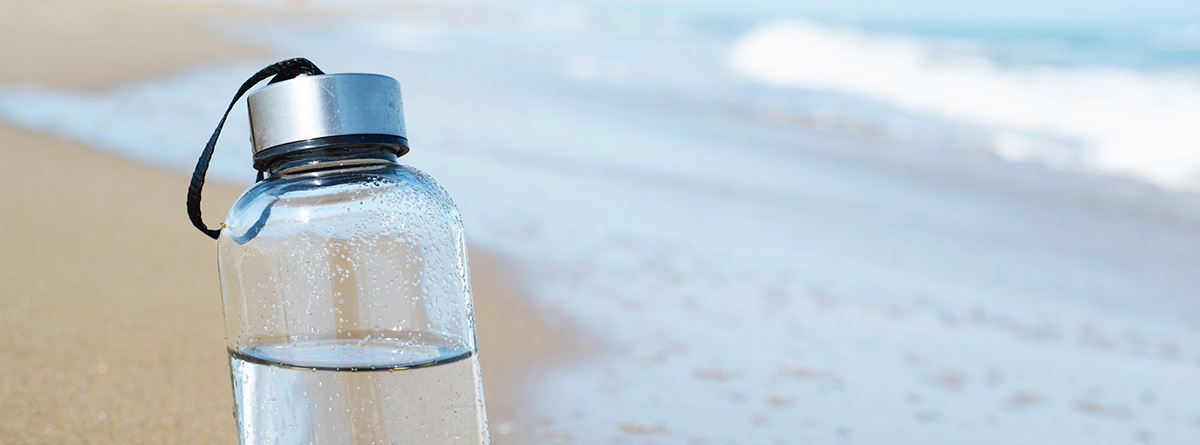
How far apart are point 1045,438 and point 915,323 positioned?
80cm

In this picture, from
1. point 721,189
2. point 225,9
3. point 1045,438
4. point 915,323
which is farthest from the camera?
point 225,9

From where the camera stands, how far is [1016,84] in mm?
11922

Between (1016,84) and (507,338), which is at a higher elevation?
(1016,84)

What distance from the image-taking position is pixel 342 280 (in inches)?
47.8

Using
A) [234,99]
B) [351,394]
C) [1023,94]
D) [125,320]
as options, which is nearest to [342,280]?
[351,394]

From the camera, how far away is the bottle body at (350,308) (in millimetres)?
1135

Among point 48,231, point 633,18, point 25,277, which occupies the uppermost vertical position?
point 633,18

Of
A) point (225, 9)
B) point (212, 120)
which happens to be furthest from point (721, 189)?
point (225, 9)

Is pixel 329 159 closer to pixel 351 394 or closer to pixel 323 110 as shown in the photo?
pixel 323 110

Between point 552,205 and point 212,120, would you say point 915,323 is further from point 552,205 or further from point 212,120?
point 212,120

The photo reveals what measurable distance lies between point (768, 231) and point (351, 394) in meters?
2.85

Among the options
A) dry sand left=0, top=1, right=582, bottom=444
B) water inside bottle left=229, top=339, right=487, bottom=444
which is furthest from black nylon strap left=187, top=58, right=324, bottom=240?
dry sand left=0, top=1, right=582, bottom=444

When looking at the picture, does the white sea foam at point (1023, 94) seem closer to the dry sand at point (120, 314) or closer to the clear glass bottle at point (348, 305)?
the dry sand at point (120, 314)

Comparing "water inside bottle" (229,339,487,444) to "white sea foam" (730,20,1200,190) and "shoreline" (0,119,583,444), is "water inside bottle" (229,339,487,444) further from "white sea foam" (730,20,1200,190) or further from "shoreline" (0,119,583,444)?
"white sea foam" (730,20,1200,190)
